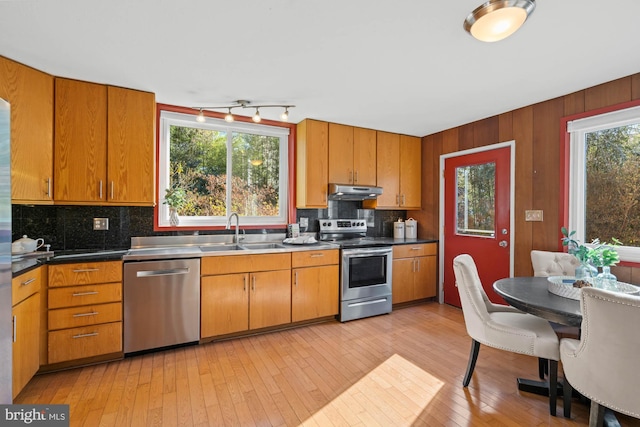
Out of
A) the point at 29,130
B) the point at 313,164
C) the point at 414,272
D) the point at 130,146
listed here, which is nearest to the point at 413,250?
the point at 414,272

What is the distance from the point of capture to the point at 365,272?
137 inches

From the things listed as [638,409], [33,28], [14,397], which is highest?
[33,28]

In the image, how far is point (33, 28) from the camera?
1771 millimetres

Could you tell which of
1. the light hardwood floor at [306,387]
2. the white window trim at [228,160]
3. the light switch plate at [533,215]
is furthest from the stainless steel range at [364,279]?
the light switch plate at [533,215]

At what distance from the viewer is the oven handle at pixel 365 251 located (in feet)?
11.0

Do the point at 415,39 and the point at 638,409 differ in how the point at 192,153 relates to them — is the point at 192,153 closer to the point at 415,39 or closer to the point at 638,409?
the point at 415,39

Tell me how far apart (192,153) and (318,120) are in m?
1.53

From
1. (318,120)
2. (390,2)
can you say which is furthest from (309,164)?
(390,2)

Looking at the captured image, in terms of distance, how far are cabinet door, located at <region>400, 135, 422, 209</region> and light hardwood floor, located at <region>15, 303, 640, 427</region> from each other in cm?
202

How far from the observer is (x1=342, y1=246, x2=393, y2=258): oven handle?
3.34m

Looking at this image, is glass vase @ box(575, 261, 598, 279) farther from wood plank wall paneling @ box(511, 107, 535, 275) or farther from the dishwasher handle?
the dishwasher handle

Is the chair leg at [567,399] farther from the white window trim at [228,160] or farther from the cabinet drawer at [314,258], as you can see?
the white window trim at [228,160]

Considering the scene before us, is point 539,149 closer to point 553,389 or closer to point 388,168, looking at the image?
point 388,168

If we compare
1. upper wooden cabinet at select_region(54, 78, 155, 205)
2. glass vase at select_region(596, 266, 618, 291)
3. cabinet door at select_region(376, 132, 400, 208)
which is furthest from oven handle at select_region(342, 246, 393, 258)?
upper wooden cabinet at select_region(54, 78, 155, 205)
